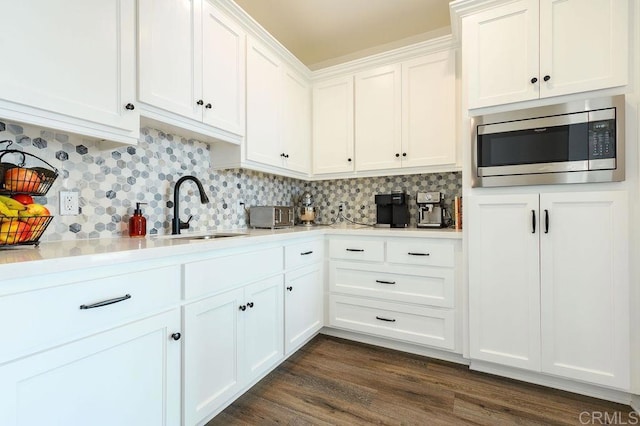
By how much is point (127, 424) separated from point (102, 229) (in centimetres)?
93

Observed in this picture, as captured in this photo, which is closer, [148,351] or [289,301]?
[148,351]

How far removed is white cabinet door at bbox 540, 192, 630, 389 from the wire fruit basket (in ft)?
7.95

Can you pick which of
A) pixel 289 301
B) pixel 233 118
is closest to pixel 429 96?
pixel 233 118

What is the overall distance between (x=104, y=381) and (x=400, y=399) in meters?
1.42

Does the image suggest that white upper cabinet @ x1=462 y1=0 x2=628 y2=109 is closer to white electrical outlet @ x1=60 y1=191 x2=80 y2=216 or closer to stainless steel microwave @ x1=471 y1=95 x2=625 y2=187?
stainless steel microwave @ x1=471 y1=95 x2=625 y2=187

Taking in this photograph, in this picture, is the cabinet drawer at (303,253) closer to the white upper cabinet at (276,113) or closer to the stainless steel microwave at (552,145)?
the white upper cabinet at (276,113)

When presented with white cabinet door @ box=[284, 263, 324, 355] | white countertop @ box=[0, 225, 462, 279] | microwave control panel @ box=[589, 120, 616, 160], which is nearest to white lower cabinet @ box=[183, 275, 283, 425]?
white cabinet door @ box=[284, 263, 324, 355]

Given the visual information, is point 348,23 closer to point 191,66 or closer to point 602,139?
point 191,66

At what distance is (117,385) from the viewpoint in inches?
41.7

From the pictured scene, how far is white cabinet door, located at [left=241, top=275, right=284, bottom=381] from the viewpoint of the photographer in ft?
5.43

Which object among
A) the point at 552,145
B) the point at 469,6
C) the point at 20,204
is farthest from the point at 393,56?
the point at 20,204

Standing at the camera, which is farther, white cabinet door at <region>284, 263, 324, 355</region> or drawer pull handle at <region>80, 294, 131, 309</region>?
white cabinet door at <region>284, 263, 324, 355</region>

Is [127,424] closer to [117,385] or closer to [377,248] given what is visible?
[117,385]

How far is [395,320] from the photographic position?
222cm
